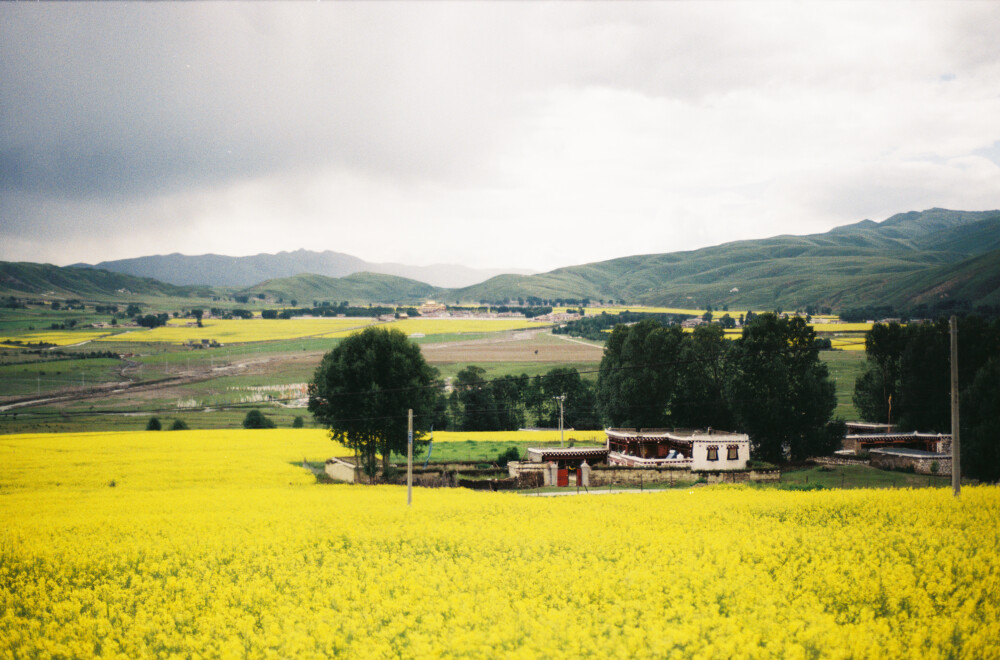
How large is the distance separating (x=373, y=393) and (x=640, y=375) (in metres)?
31.3

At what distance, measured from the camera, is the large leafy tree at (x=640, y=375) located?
63500 millimetres

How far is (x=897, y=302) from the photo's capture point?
18950 cm

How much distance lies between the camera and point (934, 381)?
60.4 meters

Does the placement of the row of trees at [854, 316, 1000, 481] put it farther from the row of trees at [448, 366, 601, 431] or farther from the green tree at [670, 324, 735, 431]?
the row of trees at [448, 366, 601, 431]

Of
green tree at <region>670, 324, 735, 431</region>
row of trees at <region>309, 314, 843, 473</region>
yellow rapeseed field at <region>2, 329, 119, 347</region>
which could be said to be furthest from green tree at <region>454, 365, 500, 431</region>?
yellow rapeseed field at <region>2, 329, 119, 347</region>

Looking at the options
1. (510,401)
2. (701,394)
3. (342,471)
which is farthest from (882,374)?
(342,471)

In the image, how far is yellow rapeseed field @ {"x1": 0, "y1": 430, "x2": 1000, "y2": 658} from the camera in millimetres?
10211

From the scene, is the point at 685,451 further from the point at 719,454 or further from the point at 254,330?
the point at 254,330

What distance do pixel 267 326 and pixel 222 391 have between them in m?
87.9

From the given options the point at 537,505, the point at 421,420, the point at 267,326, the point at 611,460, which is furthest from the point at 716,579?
the point at 267,326

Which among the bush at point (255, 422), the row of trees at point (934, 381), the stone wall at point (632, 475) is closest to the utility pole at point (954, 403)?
the stone wall at point (632, 475)

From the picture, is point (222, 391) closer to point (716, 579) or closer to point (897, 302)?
point (716, 579)

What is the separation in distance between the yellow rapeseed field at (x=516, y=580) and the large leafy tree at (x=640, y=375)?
38.9 metres

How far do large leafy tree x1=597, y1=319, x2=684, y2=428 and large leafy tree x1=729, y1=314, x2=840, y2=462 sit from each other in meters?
8.44
